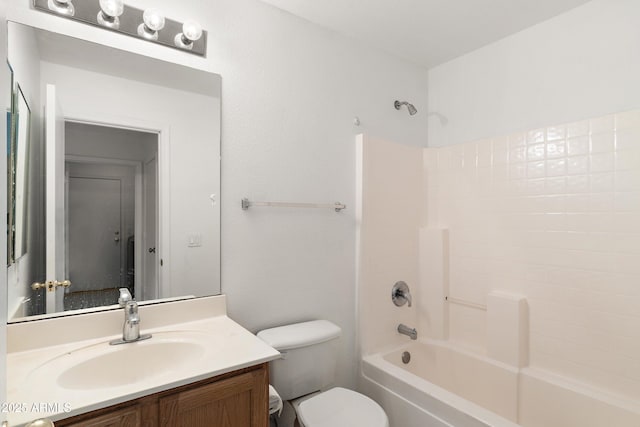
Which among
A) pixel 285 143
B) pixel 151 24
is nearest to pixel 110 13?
pixel 151 24

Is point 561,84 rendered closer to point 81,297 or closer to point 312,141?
point 312,141

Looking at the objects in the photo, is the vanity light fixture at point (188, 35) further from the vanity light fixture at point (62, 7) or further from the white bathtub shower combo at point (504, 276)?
the white bathtub shower combo at point (504, 276)

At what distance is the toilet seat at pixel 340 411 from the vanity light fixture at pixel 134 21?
67.8 inches

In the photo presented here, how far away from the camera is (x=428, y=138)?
256 cm

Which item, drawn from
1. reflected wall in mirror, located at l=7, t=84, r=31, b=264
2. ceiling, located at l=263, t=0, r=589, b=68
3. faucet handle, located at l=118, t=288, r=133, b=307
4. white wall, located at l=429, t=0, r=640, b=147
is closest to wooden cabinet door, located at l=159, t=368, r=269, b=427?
faucet handle, located at l=118, t=288, r=133, b=307

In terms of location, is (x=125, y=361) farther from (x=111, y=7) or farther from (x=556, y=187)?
(x=556, y=187)

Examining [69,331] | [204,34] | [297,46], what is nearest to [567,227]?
[297,46]

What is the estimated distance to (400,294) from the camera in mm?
2285

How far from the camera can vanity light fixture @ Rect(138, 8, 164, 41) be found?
1.37m

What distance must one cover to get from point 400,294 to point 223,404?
1.47 m

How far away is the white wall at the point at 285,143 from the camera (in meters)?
1.62

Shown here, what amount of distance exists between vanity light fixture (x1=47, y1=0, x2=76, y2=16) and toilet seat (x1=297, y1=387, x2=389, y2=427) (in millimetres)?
1891

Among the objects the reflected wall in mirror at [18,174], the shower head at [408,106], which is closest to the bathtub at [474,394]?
the shower head at [408,106]

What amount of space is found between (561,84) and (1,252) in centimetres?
243
